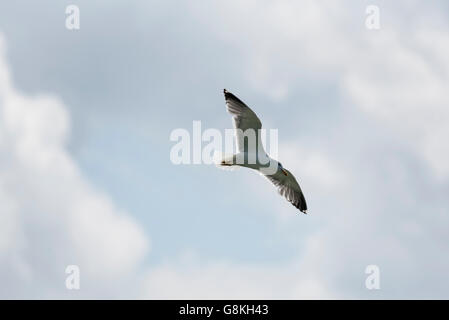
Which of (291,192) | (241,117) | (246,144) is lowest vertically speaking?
(291,192)

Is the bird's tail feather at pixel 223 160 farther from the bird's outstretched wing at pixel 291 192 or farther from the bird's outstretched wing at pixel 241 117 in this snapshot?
the bird's outstretched wing at pixel 291 192

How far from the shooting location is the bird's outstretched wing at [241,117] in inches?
886

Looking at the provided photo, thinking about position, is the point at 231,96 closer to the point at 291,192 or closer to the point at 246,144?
the point at 246,144

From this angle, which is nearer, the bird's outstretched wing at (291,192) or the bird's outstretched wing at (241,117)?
the bird's outstretched wing at (241,117)

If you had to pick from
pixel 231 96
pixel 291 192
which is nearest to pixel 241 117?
pixel 231 96

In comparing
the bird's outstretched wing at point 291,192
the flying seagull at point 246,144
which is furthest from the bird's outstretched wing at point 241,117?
the bird's outstretched wing at point 291,192

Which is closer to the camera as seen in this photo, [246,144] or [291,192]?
[246,144]

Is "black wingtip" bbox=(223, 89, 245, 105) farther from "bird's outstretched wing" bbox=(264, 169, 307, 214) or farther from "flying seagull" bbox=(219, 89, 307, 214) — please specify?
"bird's outstretched wing" bbox=(264, 169, 307, 214)

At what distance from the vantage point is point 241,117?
2267 cm
